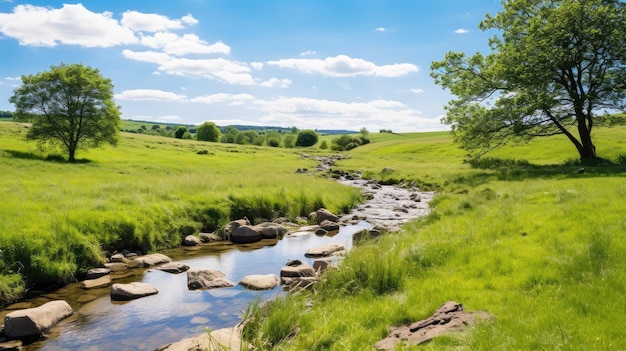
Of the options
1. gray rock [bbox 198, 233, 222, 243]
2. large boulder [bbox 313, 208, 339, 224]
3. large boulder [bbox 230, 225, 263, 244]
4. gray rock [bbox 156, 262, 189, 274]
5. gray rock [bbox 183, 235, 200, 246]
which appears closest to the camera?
gray rock [bbox 156, 262, 189, 274]

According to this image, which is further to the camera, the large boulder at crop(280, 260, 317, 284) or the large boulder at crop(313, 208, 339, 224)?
the large boulder at crop(313, 208, 339, 224)

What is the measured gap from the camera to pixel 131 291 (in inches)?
496

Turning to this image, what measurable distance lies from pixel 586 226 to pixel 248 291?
1057 cm

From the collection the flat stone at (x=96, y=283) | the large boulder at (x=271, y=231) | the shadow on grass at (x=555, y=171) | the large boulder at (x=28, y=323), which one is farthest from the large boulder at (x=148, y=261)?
the shadow on grass at (x=555, y=171)

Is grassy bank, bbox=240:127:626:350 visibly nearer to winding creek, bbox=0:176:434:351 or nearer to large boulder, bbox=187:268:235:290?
winding creek, bbox=0:176:434:351

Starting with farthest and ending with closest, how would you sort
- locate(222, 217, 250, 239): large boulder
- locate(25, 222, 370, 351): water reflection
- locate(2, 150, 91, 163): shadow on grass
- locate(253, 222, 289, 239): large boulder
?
1. locate(2, 150, 91, 163): shadow on grass
2. locate(253, 222, 289, 239): large boulder
3. locate(222, 217, 250, 239): large boulder
4. locate(25, 222, 370, 351): water reflection

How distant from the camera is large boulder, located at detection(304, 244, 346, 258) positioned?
56.5 feet

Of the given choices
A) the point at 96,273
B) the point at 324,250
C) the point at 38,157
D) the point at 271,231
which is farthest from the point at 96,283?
the point at 38,157

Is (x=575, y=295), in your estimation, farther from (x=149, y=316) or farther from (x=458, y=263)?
(x=149, y=316)

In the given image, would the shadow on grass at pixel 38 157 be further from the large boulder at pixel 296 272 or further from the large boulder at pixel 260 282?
the large boulder at pixel 296 272

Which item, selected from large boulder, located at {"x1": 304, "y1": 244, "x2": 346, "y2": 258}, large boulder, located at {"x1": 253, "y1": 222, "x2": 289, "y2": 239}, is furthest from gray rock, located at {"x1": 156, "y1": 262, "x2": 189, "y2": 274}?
large boulder, located at {"x1": 253, "y1": 222, "x2": 289, "y2": 239}

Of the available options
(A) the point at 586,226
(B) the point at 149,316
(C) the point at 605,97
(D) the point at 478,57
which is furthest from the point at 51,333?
(C) the point at 605,97

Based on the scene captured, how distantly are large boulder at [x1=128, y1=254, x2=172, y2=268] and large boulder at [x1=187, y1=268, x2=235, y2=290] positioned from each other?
2839 mm

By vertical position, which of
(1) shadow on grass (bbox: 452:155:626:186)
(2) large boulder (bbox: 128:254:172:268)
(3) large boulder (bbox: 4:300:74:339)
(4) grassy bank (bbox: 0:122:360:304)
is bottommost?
(2) large boulder (bbox: 128:254:172:268)
